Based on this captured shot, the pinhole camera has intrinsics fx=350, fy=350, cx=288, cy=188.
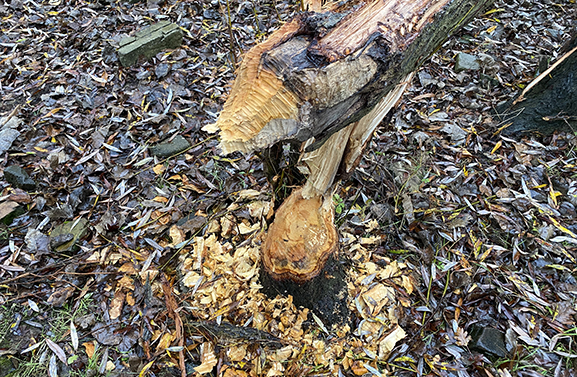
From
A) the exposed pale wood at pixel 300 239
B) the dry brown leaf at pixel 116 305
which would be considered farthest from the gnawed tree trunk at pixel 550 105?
the dry brown leaf at pixel 116 305

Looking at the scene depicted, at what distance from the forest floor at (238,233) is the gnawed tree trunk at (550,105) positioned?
0.10 meters

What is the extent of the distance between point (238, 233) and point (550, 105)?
2596 mm

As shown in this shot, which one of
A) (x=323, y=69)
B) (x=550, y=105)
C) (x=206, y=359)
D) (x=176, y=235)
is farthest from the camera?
(x=550, y=105)

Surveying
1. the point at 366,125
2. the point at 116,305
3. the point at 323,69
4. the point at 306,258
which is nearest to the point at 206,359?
the point at 116,305

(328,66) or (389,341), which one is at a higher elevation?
(328,66)

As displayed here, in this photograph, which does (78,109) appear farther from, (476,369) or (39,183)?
(476,369)

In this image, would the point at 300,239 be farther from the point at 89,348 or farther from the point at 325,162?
the point at 89,348

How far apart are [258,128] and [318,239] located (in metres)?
1.01

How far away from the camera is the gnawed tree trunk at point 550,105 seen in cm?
263

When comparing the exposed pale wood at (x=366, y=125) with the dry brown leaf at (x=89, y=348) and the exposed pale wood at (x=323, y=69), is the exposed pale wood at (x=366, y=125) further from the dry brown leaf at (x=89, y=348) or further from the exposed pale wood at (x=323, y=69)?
the dry brown leaf at (x=89, y=348)

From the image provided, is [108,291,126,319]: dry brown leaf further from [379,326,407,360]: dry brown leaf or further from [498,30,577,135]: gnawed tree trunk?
[498,30,577,135]: gnawed tree trunk

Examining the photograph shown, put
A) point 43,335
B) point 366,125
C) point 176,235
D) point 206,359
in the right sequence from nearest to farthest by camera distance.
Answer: point 366,125
point 206,359
point 43,335
point 176,235

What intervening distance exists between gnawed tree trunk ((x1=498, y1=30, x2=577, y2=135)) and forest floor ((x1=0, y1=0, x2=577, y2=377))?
0.10m

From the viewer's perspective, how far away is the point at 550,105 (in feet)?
8.98
